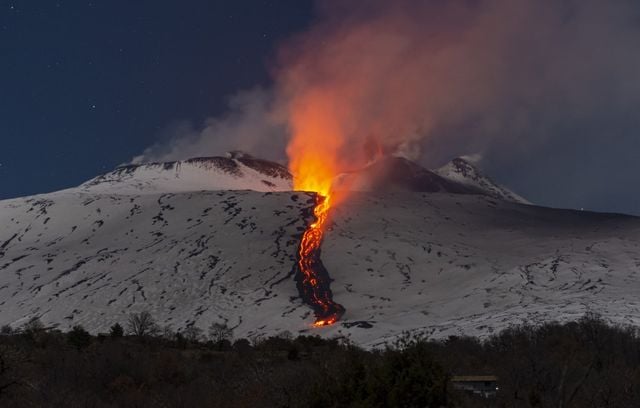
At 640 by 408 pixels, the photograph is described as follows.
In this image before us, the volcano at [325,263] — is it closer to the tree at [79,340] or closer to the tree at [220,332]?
the tree at [220,332]

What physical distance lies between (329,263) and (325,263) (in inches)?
31.9

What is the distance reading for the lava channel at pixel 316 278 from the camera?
114m

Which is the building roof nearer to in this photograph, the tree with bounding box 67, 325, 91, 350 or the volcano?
the tree with bounding box 67, 325, 91, 350

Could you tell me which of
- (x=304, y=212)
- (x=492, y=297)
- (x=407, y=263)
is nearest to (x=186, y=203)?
(x=304, y=212)

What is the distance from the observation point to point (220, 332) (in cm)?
10306

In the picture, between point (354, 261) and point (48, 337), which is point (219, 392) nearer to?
point (48, 337)

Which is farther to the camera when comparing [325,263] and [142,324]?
[325,263]

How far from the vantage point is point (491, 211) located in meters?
183

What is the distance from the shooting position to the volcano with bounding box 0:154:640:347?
109m

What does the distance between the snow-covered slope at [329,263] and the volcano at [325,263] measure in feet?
1.25

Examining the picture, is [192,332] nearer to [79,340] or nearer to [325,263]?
[79,340]

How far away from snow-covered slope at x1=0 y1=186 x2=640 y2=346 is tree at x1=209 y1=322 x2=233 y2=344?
87.6 inches

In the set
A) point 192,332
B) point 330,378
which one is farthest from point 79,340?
point 330,378

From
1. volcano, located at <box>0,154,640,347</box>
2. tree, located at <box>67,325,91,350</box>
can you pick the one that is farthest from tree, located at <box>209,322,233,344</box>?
tree, located at <box>67,325,91,350</box>
